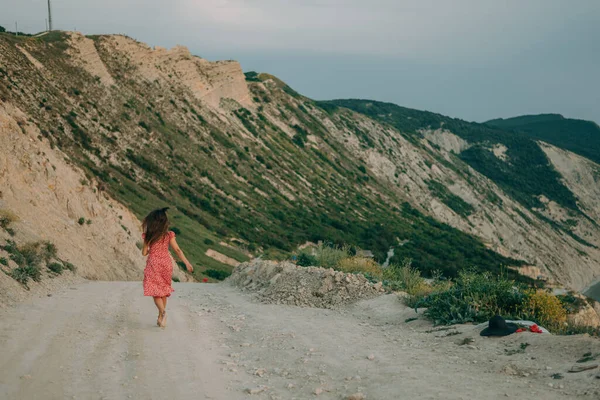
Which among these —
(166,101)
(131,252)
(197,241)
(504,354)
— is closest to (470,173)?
(166,101)

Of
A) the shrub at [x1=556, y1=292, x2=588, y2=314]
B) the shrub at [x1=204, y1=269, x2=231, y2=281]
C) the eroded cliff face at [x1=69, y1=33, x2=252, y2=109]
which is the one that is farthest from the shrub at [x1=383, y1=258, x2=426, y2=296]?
the eroded cliff face at [x1=69, y1=33, x2=252, y2=109]

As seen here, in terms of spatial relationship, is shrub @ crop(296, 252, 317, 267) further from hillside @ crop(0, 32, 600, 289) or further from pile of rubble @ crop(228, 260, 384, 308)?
hillside @ crop(0, 32, 600, 289)

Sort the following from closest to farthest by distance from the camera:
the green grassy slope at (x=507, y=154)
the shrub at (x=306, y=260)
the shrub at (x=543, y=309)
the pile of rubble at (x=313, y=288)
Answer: the shrub at (x=543, y=309) < the pile of rubble at (x=313, y=288) < the shrub at (x=306, y=260) < the green grassy slope at (x=507, y=154)

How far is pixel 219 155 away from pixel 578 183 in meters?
105

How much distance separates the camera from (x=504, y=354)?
7.87m

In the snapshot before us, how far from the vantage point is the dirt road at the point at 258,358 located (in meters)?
6.29

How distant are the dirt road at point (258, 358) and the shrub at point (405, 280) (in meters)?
2.55

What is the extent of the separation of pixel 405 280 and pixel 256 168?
51.6 meters

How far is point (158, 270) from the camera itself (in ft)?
31.0

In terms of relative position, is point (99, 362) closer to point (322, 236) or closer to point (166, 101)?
point (322, 236)

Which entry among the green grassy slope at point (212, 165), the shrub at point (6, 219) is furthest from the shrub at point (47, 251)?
the green grassy slope at point (212, 165)

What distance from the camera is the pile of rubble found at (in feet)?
43.6

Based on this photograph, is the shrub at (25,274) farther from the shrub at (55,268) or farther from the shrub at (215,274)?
the shrub at (215,274)

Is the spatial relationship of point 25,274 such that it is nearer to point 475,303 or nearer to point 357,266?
point 475,303
